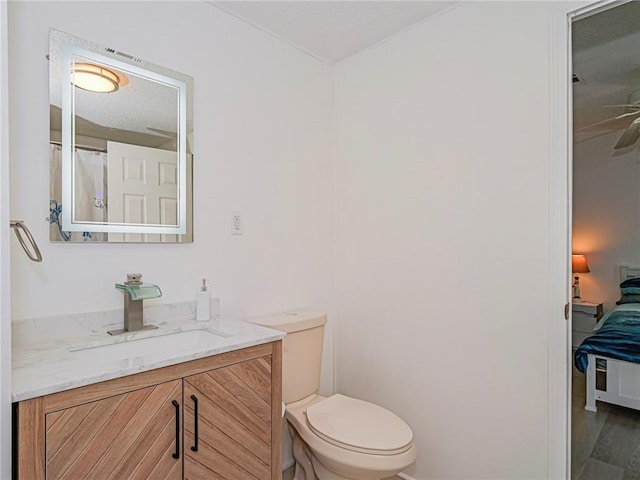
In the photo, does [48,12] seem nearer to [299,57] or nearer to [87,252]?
[87,252]

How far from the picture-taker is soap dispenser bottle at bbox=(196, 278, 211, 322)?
1.64 metres

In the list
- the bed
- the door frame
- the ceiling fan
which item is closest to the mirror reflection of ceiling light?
the door frame

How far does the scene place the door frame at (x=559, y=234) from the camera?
1.52 m

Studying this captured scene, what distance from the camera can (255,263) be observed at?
76.8 inches

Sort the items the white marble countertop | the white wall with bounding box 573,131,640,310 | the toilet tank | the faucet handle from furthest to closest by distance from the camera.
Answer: the white wall with bounding box 573,131,640,310
the toilet tank
the faucet handle
the white marble countertop

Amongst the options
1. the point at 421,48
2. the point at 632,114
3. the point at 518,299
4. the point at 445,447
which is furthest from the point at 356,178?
the point at 632,114

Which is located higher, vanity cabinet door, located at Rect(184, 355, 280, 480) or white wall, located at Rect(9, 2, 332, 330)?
white wall, located at Rect(9, 2, 332, 330)

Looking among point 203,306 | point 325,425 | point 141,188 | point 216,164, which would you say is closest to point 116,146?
point 141,188

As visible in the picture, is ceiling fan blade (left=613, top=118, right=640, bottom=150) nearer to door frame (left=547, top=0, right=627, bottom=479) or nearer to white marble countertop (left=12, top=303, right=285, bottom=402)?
door frame (left=547, top=0, right=627, bottom=479)

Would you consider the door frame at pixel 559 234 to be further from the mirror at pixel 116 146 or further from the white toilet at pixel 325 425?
the mirror at pixel 116 146

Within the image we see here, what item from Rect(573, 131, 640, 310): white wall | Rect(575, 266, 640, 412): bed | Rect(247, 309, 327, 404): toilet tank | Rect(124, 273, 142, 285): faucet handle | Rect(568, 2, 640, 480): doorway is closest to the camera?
Rect(124, 273, 142, 285): faucet handle

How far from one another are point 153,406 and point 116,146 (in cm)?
99

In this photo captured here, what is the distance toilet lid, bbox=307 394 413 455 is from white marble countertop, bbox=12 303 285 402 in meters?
0.50

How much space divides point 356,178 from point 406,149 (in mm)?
361
